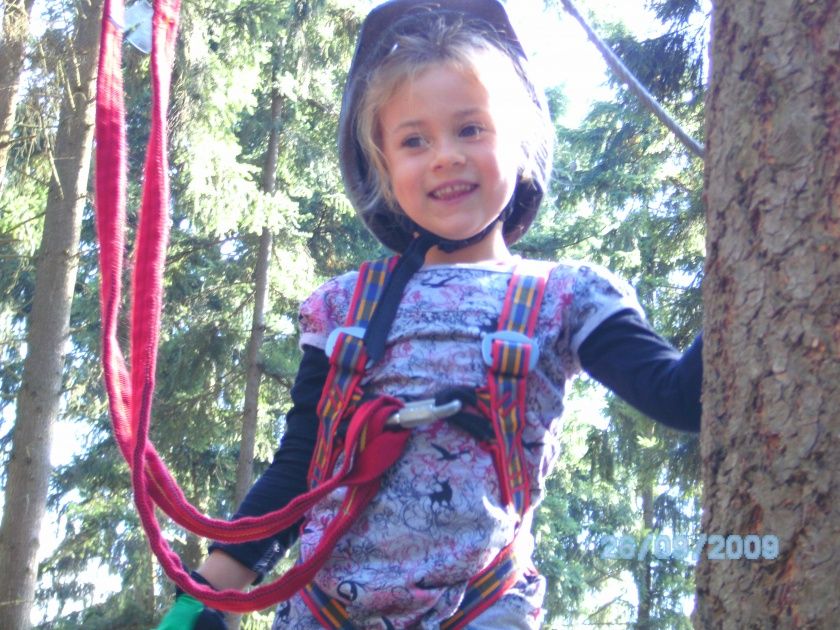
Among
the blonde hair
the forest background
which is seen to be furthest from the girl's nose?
the forest background

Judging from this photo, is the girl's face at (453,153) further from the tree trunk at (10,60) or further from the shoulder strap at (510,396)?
the tree trunk at (10,60)

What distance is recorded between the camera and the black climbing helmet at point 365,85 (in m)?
2.33

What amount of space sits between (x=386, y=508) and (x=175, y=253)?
1033 cm

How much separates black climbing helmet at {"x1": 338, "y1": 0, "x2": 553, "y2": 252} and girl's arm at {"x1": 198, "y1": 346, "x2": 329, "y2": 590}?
1.14 ft

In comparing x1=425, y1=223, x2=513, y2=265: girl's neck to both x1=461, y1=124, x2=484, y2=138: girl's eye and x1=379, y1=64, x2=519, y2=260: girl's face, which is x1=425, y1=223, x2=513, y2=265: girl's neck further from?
x1=461, y1=124, x2=484, y2=138: girl's eye

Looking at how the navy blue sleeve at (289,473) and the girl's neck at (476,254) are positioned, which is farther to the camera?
the girl's neck at (476,254)

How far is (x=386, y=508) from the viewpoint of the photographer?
1950mm

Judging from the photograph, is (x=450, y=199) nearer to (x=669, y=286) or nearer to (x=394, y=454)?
(x=394, y=454)

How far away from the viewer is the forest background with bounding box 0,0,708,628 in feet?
27.7

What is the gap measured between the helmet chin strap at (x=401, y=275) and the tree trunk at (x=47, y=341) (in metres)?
5.75

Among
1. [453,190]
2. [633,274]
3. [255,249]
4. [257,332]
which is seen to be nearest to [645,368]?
[453,190]

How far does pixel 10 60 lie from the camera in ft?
22.6

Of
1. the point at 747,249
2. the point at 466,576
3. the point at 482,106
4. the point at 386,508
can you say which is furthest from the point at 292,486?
the point at 747,249

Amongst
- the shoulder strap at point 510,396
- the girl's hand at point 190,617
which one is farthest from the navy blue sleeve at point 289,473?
the shoulder strap at point 510,396
